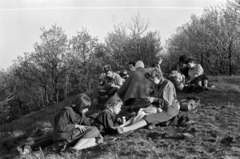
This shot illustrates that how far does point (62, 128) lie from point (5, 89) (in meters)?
38.3

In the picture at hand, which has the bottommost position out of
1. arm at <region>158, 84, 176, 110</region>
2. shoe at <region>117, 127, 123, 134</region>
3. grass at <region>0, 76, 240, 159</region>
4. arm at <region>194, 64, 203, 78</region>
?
grass at <region>0, 76, 240, 159</region>

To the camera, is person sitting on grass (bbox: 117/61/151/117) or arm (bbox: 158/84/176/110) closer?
arm (bbox: 158/84/176/110)

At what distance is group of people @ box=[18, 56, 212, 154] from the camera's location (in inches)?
175

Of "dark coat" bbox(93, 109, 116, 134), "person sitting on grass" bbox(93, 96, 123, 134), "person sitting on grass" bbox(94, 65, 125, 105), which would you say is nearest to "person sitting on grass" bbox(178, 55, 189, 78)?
"person sitting on grass" bbox(94, 65, 125, 105)

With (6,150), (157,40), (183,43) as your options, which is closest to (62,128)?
(6,150)

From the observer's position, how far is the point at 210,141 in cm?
455

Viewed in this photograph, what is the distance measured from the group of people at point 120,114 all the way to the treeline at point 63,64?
27.6m

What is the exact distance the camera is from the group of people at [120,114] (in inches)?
175

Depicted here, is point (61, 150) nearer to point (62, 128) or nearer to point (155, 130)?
point (62, 128)

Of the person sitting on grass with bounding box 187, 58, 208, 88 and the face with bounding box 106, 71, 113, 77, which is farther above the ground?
the face with bounding box 106, 71, 113, 77

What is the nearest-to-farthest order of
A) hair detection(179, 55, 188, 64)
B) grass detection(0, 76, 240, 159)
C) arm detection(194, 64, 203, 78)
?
grass detection(0, 76, 240, 159), hair detection(179, 55, 188, 64), arm detection(194, 64, 203, 78)

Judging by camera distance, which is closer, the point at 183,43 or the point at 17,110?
the point at 183,43

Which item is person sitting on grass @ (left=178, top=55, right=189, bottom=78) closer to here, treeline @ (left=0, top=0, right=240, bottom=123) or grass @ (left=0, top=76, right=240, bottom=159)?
grass @ (left=0, top=76, right=240, bottom=159)

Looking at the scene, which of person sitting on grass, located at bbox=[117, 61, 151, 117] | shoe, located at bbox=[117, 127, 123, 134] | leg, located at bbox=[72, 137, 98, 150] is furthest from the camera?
person sitting on grass, located at bbox=[117, 61, 151, 117]
